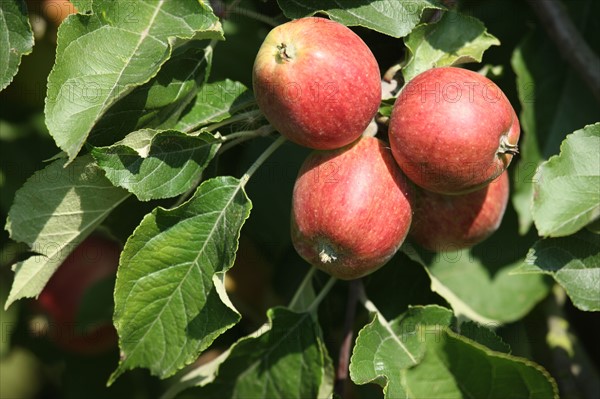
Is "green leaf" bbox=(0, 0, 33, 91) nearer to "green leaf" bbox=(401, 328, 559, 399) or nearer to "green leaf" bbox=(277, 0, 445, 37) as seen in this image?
"green leaf" bbox=(277, 0, 445, 37)

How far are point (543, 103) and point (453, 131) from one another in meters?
0.89

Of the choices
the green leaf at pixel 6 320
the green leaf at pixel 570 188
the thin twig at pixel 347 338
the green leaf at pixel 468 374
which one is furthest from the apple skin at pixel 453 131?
the green leaf at pixel 6 320

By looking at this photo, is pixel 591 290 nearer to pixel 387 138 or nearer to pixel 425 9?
pixel 387 138

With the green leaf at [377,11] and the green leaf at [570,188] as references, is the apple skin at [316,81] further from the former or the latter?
the green leaf at [570,188]

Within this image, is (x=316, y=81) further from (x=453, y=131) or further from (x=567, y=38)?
(x=567, y=38)

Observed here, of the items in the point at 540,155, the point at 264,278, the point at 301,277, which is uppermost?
the point at 540,155

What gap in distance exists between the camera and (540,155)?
86.3 inches

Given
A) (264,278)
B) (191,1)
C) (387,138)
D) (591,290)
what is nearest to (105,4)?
(191,1)

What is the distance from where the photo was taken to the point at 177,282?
166cm

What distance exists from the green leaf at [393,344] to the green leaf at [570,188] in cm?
32

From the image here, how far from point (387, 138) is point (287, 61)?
35 cm

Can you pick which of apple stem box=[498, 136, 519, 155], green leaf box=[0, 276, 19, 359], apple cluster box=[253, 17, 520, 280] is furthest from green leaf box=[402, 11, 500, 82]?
green leaf box=[0, 276, 19, 359]

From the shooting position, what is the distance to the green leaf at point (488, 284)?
2.33m

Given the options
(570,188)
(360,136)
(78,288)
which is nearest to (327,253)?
→ (360,136)
